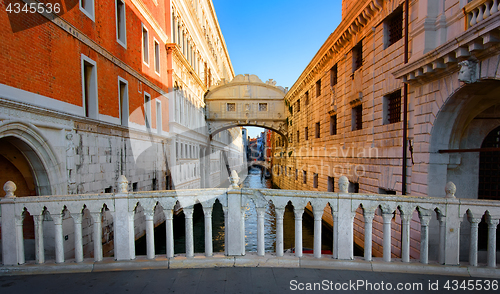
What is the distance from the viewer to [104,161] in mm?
9133

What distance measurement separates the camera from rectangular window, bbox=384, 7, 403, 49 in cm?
856

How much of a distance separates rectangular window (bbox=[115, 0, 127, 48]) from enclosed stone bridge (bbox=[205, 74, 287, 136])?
49.6 ft

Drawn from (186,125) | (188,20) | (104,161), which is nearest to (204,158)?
(186,125)

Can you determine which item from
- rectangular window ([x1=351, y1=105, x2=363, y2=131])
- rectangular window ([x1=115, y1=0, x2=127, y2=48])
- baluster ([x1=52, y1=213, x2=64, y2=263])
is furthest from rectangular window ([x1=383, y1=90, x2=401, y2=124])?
rectangular window ([x1=115, y1=0, x2=127, y2=48])

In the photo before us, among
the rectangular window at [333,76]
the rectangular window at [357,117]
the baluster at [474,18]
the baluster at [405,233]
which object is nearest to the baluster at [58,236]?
the baluster at [405,233]

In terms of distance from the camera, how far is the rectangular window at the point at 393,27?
28.1 feet

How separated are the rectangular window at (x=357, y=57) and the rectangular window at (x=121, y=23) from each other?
10.2 metres

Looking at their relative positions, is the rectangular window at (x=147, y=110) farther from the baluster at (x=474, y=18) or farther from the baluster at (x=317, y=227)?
the baluster at (x=474, y=18)

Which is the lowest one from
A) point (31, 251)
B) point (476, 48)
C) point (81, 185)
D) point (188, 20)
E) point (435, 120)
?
point (31, 251)

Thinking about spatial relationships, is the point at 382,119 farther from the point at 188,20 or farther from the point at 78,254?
the point at 188,20

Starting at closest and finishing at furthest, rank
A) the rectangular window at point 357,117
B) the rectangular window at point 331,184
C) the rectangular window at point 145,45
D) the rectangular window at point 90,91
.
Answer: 1. the rectangular window at point 90,91
2. the rectangular window at point 357,117
3. the rectangular window at point 145,45
4. the rectangular window at point 331,184

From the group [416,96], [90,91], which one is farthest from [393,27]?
[90,91]

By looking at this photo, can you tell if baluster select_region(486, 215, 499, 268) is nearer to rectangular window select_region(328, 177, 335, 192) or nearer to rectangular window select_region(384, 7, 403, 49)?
rectangular window select_region(384, 7, 403, 49)

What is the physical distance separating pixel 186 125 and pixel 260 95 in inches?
370
